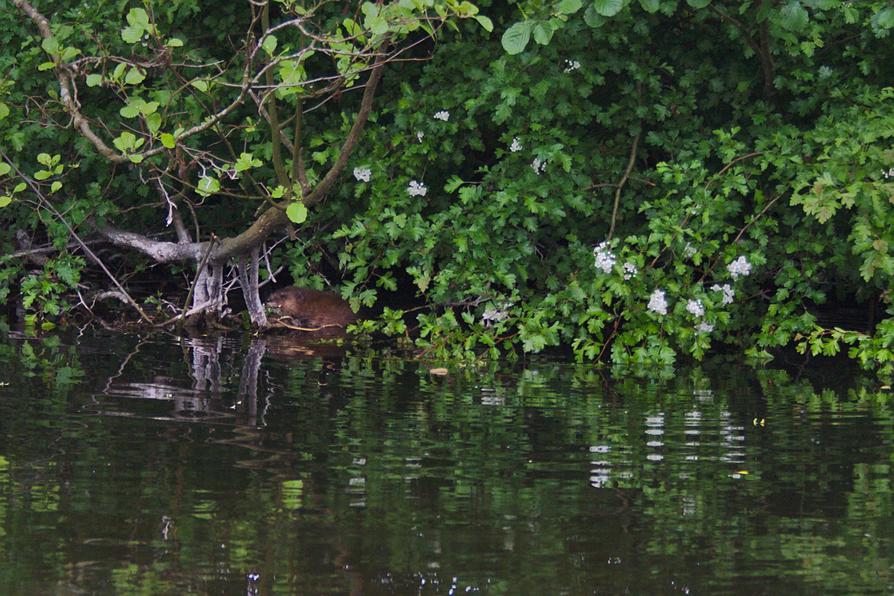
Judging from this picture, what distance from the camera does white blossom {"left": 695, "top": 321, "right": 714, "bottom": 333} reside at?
338 inches

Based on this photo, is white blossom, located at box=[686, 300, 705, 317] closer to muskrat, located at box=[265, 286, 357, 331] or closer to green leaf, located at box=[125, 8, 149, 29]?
muskrat, located at box=[265, 286, 357, 331]

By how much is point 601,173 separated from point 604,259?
1008mm

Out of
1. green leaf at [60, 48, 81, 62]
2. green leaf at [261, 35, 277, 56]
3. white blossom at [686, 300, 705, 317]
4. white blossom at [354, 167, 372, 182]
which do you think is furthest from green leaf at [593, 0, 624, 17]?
green leaf at [60, 48, 81, 62]

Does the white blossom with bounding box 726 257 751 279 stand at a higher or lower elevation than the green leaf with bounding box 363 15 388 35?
lower

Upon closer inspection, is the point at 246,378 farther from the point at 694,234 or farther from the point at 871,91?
the point at 871,91

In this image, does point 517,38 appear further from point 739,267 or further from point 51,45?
point 51,45

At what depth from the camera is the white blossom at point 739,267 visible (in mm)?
8648

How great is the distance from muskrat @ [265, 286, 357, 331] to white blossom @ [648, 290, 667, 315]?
235 centimetres

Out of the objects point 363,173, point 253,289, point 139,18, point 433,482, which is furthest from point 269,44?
point 433,482

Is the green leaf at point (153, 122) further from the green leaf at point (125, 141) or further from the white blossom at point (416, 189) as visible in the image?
the white blossom at point (416, 189)

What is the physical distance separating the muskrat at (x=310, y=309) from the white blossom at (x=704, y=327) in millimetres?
2529

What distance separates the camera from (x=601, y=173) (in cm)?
941

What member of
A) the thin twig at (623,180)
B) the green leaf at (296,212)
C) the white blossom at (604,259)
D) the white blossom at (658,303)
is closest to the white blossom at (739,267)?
the white blossom at (658,303)

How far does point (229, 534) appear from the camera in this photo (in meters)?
4.48
